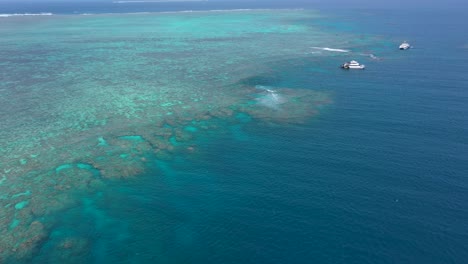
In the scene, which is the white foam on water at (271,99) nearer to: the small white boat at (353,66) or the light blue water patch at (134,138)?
the light blue water patch at (134,138)

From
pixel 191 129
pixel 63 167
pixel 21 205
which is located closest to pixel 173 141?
pixel 191 129

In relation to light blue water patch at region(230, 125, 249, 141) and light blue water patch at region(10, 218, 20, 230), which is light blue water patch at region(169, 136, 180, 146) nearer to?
light blue water patch at region(230, 125, 249, 141)

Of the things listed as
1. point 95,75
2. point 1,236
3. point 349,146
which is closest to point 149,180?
point 1,236

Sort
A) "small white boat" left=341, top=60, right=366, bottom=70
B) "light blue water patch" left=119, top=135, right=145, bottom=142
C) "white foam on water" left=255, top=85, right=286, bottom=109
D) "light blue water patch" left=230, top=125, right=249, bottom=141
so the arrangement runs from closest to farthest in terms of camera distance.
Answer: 1. "light blue water patch" left=230, top=125, right=249, bottom=141
2. "light blue water patch" left=119, top=135, right=145, bottom=142
3. "white foam on water" left=255, top=85, right=286, bottom=109
4. "small white boat" left=341, top=60, right=366, bottom=70

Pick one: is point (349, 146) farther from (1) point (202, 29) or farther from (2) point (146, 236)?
(1) point (202, 29)

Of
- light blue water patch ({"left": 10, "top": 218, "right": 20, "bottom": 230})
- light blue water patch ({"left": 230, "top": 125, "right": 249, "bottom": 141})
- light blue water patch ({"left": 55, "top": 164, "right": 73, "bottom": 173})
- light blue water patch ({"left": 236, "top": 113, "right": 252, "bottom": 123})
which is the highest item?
light blue water patch ({"left": 236, "top": 113, "right": 252, "bottom": 123})

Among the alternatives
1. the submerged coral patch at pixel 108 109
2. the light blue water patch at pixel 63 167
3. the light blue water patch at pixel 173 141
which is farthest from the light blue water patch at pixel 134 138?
the light blue water patch at pixel 63 167

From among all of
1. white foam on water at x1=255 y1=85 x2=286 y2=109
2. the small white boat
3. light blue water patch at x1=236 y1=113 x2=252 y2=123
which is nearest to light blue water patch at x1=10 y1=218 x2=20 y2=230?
light blue water patch at x1=236 y1=113 x2=252 y2=123

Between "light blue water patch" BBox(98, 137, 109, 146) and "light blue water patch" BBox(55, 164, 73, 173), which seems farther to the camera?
"light blue water patch" BBox(98, 137, 109, 146)

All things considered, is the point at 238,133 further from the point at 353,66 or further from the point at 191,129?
the point at 353,66
